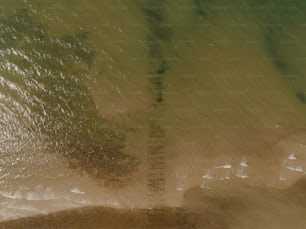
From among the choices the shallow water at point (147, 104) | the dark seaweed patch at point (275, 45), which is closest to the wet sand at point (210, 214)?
the shallow water at point (147, 104)

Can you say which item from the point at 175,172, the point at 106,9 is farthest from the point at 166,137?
the point at 106,9

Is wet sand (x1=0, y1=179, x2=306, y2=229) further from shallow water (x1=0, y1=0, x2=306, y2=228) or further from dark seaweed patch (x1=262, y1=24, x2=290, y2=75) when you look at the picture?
dark seaweed patch (x1=262, y1=24, x2=290, y2=75)

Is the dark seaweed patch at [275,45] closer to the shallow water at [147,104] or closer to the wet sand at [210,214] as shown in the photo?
the shallow water at [147,104]

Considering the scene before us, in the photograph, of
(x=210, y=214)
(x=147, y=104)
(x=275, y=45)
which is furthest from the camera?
(x=275, y=45)

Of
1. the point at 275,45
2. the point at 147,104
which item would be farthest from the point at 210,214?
the point at 275,45

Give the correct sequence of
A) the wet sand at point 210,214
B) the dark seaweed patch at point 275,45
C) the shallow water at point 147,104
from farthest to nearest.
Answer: the dark seaweed patch at point 275,45
the shallow water at point 147,104
the wet sand at point 210,214

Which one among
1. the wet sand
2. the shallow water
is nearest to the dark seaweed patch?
the shallow water

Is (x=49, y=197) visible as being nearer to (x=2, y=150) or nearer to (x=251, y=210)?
(x=2, y=150)

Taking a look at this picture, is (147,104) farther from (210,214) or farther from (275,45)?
(275,45)
